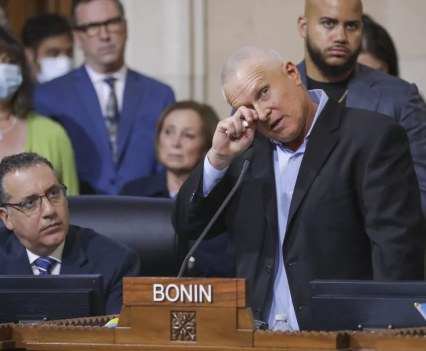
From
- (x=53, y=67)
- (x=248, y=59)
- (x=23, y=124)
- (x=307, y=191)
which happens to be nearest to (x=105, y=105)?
(x=23, y=124)

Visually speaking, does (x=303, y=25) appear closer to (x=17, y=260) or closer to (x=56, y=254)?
(x=56, y=254)

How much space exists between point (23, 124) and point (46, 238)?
1.46m

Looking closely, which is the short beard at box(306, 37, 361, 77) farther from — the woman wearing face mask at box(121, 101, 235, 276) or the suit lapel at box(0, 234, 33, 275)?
the suit lapel at box(0, 234, 33, 275)

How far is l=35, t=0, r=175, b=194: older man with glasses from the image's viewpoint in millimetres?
6348

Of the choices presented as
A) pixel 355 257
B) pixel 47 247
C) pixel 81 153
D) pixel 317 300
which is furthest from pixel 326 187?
pixel 81 153

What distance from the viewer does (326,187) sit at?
4180 millimetres

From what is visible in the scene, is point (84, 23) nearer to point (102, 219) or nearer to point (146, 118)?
point (146, 118)

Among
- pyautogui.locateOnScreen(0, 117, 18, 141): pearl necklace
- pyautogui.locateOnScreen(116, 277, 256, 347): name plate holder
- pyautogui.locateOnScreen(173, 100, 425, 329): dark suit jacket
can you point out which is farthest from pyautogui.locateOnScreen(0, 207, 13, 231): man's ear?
pyautogui.locateOnScreen(116, 277, 256, 347): name plate holder

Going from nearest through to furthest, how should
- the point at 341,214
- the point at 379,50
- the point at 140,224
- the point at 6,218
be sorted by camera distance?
the point at 341,214, the point at 6,218, the point at 140,224, the point at 379,50

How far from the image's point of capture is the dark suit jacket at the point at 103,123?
20.8ft

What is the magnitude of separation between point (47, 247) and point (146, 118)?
1822 mm

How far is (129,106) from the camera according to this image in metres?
6.45

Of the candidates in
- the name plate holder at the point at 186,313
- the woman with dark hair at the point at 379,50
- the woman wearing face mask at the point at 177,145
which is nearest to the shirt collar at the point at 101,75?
the woman wearing face mask at the point at 177,145

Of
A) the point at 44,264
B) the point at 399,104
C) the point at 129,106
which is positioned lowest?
the point at 44,264
